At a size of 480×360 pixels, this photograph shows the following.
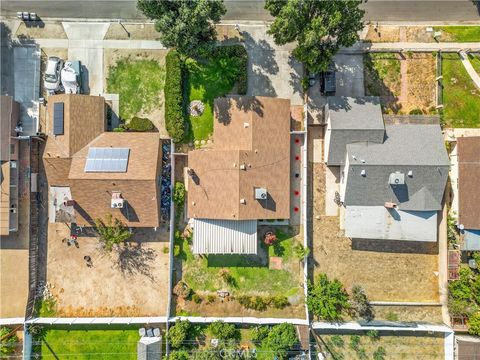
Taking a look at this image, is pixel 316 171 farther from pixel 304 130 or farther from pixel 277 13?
pixel 277 13

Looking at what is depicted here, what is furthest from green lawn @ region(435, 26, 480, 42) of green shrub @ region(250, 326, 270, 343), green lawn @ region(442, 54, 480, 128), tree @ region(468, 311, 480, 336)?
green shrub @ region(250, 326, 270, 343)

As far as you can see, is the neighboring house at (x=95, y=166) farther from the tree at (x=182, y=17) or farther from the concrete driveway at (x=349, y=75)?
the concrete driveway at (x=349, y=75)

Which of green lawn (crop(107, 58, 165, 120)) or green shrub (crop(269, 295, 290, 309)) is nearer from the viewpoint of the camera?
green shrub (crop(269, 295, 290, 309))

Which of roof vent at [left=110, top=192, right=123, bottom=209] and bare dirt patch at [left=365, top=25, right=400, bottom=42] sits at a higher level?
bare dirt patch at [left=365, top=25, right=400, bottom=42]

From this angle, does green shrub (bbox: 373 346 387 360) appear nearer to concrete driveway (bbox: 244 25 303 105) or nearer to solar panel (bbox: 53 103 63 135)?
concrete driveway (bbox: 244 25 303 105)

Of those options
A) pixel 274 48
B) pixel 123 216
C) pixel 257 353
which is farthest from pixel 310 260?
pixel 274 48

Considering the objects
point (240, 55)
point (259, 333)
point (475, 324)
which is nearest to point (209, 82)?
point (240, 55)
